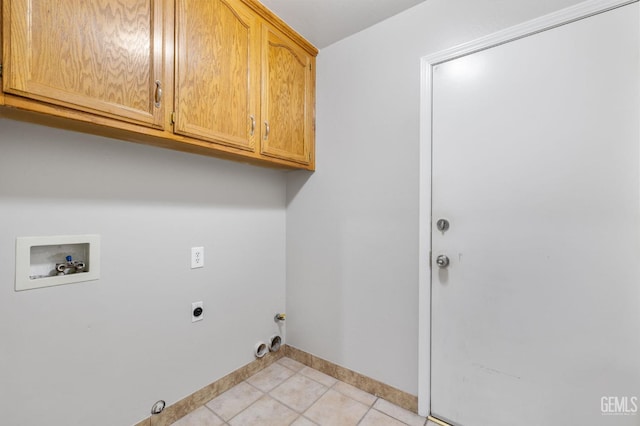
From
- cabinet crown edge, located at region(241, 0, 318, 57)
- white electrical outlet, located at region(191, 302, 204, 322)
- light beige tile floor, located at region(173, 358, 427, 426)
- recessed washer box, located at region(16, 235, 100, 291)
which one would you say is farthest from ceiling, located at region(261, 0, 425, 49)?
light beige tile floor, located at region(173, 358, 427, 426)

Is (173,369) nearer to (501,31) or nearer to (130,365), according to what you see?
(130,365)

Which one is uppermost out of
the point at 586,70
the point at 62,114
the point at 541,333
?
the point at 586,70

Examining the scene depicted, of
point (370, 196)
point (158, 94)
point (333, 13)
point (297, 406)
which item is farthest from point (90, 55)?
point (297, 406)

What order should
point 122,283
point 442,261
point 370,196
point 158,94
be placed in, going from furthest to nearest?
point 370,196 < point 442,261 < point 122,283 < point 158,94

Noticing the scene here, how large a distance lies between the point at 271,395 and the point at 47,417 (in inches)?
38.6

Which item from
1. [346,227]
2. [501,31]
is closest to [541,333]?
[346,227]

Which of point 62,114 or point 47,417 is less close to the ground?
point 62,114

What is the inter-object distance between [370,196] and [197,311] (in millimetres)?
1216

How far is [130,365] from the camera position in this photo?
1.23 meters

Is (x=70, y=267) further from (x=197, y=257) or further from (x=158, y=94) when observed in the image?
(x=158, y=94)

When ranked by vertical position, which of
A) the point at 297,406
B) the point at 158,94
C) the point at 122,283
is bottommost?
the point at 297,406

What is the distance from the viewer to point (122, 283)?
121 centimetres

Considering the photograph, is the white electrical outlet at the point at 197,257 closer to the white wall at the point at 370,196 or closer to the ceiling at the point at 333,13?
the white wall at the point at 370,196

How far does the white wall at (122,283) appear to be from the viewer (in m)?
0.97
